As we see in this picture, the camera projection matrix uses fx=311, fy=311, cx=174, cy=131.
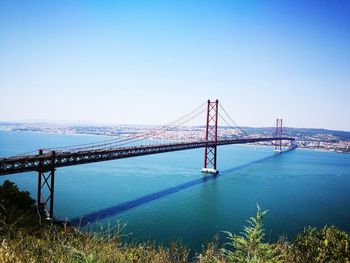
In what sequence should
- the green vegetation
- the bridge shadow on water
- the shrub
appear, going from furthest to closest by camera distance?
the bridge shadow on water → the shrub → the green vegetation

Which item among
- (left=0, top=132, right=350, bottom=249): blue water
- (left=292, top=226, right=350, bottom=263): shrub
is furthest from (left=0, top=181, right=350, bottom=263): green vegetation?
(left=0, top=132, right=350, bottom=249): blue water

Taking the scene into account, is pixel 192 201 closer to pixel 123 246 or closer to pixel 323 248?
pixel 123 246

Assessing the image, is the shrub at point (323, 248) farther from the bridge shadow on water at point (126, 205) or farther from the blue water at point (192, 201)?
the bridge shadow on water at point (126, 205)

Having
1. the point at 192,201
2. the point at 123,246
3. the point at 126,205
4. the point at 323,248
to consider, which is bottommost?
the point at 192,201

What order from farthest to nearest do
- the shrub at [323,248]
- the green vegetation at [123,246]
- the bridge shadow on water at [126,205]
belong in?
the bridge shadow on water at [126,205]
the shrub at [323,248]
the green vegetation at [123,246]

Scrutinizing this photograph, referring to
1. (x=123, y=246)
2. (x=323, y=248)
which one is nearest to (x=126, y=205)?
(x=123, y=246)

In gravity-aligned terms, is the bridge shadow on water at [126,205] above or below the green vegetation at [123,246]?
below

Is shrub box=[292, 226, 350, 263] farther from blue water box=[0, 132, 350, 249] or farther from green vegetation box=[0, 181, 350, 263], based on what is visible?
blue water box=[0, 132, 350, 249]

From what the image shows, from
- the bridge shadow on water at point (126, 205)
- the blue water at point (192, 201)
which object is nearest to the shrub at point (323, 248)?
the blue water at point (192, 201)
